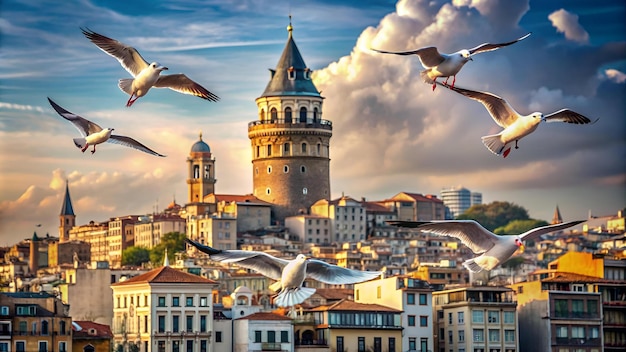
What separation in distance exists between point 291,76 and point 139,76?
101549 mm

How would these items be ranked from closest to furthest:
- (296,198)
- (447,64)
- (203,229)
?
(447,64)
(203,229)
(296,198)

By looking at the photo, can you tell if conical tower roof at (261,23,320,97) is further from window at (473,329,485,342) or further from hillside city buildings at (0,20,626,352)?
window at (473,329,485,342)

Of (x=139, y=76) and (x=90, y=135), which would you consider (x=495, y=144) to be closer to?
(x=139, y=76)

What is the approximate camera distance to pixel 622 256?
8344 centimetres

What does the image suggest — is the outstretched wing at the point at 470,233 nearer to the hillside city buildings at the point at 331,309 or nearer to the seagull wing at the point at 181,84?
the seagull wing at the point at 181,84

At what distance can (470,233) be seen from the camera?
34.8 meters

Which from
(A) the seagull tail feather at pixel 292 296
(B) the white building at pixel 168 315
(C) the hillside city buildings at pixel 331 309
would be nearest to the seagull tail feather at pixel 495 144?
(A) the seagull tail feather at pixel 292 296


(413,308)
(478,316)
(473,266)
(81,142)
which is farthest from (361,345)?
(473,266)

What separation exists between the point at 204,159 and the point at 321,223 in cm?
1290

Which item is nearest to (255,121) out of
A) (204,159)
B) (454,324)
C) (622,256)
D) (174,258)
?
(204,159)

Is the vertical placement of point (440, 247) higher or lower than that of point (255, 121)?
lower

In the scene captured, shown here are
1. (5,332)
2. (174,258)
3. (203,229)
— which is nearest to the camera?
(5,332)

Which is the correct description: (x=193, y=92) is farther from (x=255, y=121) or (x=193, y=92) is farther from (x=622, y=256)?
(x=255, y=121)

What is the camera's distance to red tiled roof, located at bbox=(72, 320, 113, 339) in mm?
66188
